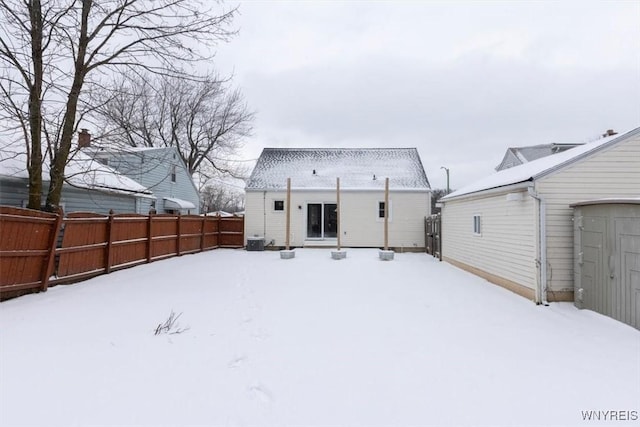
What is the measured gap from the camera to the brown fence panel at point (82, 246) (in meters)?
6.97

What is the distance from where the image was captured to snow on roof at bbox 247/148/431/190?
51.8 feet

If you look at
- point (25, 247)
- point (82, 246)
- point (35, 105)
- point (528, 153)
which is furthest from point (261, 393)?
point (528, 153)

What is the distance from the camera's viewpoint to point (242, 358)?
355 cm

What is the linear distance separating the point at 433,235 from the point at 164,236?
33.5 feet

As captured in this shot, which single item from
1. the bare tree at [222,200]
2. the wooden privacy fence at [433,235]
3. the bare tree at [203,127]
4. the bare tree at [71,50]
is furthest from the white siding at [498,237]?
the bare tree at [222,200]

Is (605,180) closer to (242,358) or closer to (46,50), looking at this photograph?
(242,358)

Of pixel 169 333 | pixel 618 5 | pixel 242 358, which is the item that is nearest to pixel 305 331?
pixel 242 358

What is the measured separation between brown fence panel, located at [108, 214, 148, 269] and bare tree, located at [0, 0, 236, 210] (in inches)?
58.2

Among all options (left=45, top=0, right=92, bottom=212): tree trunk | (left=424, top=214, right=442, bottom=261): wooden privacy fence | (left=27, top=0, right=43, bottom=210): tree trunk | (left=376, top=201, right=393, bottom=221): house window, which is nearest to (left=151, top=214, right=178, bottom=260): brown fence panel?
(left=45, top=0, right=92, bottom=212): tree trunk

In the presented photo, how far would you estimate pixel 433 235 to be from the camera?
13.6 metres

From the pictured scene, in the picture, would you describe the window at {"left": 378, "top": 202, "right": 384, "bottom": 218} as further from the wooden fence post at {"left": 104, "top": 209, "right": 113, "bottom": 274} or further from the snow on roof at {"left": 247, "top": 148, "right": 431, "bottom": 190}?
the wooden fence post at {"left": 104, "top": 209, "right": 113, "bottom": 274}

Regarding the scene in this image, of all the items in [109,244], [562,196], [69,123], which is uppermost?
[69,123]

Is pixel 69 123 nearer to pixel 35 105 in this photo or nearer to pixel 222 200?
pixel 35 105

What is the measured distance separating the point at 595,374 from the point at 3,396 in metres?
5.34
